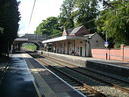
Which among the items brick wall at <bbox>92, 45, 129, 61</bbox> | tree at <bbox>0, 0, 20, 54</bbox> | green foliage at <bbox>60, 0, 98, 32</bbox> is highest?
green foliage at <bbox>60, 0, 98, 32</bbox>

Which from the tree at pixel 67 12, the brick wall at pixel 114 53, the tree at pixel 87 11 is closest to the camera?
the brick wall at pixel 114 53

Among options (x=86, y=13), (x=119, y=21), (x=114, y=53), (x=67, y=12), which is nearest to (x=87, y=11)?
(x=86, y=13)

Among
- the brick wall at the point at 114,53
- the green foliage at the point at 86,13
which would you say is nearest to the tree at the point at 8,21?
the brick wall at the point at 114,53

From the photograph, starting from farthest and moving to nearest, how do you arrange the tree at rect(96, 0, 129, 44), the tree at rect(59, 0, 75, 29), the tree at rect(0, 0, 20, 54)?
the tree at rect(59, 0, 75, 29), the tree at rect(96, 0, 129, 44), the tree at rect(0, 0, 20, 54)

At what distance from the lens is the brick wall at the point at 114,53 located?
40.4 m

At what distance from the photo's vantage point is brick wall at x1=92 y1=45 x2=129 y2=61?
4038 centimetres

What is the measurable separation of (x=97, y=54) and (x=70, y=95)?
39784 mm

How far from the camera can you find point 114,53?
4434 cm

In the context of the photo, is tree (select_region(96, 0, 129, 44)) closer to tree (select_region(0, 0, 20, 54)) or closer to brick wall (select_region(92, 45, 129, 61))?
brick wall (select_region(92, 45, 129, 61))

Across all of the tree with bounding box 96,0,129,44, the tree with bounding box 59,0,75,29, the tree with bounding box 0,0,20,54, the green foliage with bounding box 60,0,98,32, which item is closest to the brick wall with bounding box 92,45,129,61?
the tree with bounding box 96,0,129,44

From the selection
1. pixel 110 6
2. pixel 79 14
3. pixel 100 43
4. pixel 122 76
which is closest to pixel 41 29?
pixel 79 14

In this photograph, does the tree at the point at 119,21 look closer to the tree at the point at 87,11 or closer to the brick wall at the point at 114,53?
the brick wall at the point at 114,53

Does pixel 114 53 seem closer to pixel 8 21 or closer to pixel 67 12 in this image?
pixel 8 21

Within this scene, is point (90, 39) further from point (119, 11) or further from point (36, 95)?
point (36, 95)
